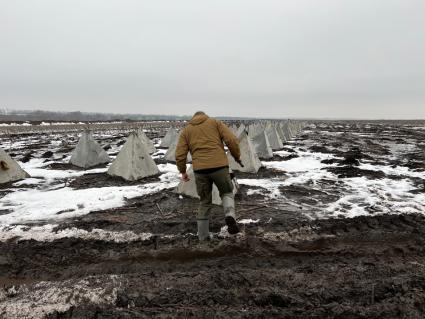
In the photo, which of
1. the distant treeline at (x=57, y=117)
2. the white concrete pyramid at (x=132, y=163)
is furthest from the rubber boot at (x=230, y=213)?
the distant treeline at (x=57, y=117)

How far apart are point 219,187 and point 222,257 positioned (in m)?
0.98

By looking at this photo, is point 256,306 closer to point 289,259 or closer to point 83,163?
point 289,259

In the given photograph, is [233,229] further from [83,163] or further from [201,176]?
[83,163]

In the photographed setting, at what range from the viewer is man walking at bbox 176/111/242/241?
4.67 metres

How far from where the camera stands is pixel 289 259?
172 inches

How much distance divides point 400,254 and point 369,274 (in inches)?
37.9

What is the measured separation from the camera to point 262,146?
13656mm

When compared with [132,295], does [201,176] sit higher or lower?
higher

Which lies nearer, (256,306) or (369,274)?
(256,306)

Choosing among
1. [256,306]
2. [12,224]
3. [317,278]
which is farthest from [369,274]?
[12,224]

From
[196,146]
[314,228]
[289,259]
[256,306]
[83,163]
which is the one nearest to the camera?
[256,306]

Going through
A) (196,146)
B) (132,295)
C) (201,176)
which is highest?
(196,146)

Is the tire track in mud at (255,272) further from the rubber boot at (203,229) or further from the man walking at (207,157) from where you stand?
the man walking at (207,157)

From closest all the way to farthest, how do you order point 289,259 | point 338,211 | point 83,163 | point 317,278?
point 317,278 < point 289,259 < point 338,211 < point 83,163
